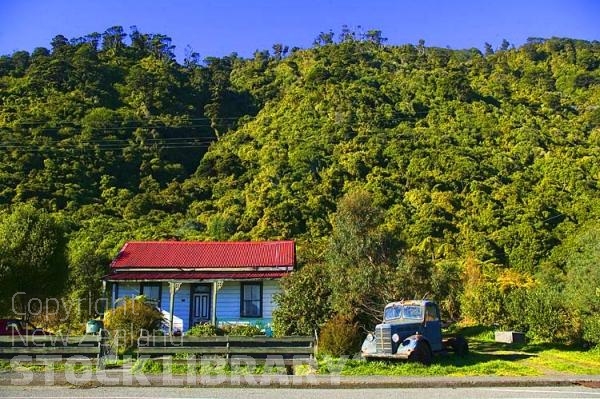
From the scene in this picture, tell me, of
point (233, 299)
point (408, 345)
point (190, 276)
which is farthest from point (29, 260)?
point (408, 345)

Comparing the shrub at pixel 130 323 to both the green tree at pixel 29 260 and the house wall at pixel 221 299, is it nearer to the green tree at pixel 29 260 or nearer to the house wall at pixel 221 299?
the house wall at pixel 221 299

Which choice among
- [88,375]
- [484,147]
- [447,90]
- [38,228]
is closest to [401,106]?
[447,90]

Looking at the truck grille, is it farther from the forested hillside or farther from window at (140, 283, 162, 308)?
window at (140, 283, 162, 308)

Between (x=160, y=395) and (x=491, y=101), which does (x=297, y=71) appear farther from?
(x=160, y=395)

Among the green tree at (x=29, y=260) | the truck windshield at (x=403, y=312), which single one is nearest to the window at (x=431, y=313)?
the truck windshield at (x=403, y=312)

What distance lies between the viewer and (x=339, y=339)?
17219 millimetres

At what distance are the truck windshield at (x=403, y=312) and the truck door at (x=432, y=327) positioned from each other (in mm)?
223

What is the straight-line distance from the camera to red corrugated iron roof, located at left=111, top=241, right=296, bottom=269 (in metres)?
28.3

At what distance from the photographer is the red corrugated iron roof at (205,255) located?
28266mm

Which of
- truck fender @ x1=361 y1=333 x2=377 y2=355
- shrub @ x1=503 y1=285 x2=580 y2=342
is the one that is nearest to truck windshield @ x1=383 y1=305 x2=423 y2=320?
truck fender @ x1=361 y1=333 x2=377 y2=355

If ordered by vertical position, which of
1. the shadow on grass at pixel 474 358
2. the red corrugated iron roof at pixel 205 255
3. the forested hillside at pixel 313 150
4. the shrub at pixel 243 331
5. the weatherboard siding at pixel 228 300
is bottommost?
the shadow on grass at pixel 474 358

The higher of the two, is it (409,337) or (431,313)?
(431,313)

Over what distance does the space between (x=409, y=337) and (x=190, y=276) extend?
527 inches

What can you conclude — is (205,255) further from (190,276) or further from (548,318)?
(548,318)
